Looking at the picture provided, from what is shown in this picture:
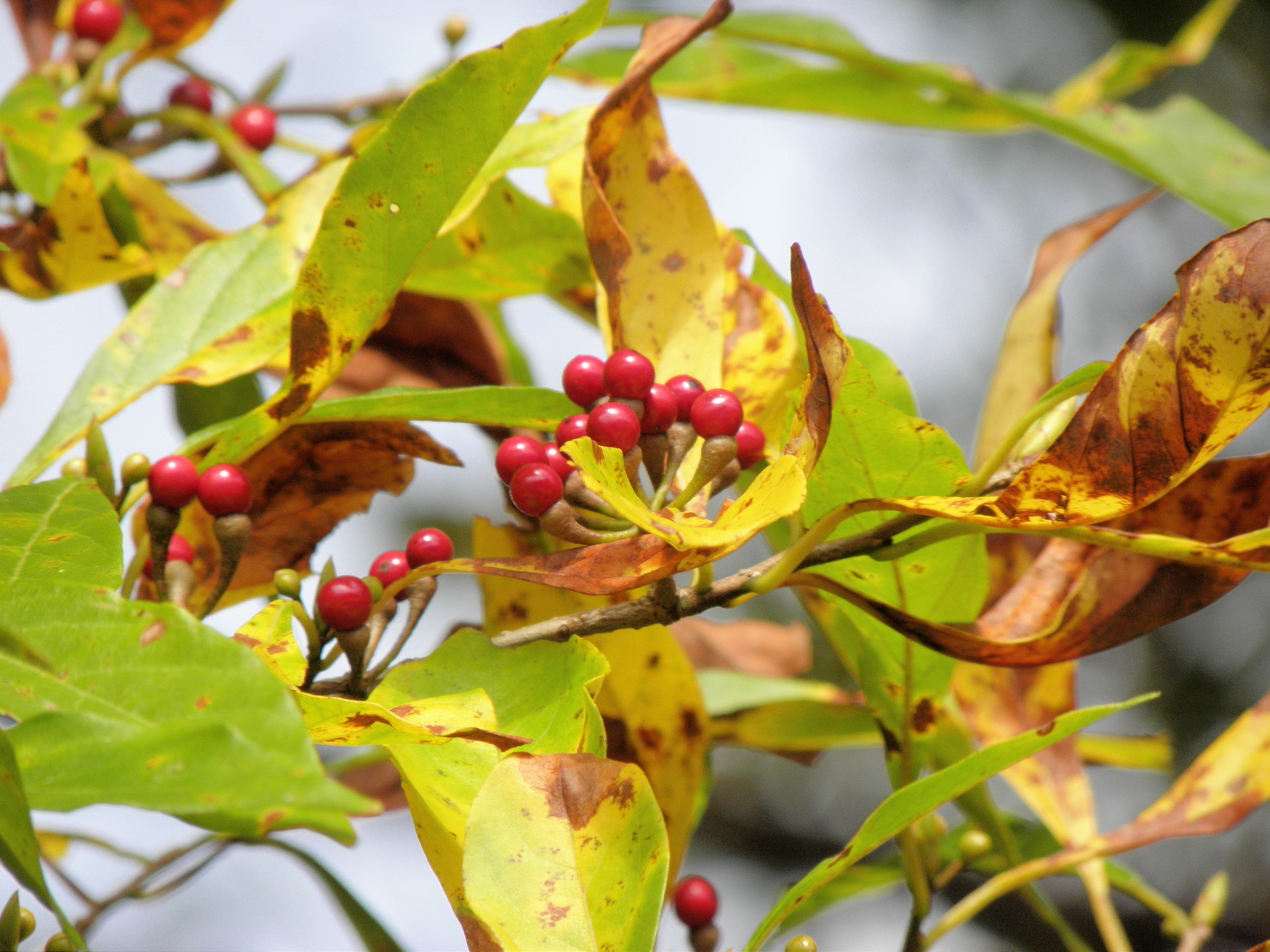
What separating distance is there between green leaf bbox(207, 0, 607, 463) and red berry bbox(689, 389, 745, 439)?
143mm

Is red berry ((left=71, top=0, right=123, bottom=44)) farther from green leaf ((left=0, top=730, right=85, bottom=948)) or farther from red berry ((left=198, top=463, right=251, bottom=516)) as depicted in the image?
green leaf ((left=0, top=730, right=85, bottom=948))

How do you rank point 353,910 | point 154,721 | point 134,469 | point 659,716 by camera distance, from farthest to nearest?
1. point 353,910
2. point 659,716
3. point 134,469
4. point 154,721

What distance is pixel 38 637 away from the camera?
411mm

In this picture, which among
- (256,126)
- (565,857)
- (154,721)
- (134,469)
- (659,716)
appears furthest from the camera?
(256,126)

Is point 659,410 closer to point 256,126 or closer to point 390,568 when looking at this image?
point 390,568

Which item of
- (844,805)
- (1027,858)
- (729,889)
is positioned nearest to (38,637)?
(1027,858)

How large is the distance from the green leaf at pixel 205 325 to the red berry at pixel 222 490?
0.10 metres

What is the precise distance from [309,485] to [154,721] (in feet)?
0.97

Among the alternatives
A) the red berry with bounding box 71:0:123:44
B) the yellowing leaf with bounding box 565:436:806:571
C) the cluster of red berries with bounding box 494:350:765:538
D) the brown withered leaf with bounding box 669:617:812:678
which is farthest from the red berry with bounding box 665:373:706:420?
the red berry with bounding box 71:0:123:44

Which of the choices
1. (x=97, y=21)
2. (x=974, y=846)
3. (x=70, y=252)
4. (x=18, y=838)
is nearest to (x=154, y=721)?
(x=18, y=838)

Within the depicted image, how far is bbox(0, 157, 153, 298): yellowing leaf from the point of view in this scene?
2.37 feet

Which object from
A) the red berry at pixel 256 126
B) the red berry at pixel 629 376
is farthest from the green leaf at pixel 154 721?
the red berry at pixel 256 126

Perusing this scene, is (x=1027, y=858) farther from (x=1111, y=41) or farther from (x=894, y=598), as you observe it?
(x=1111, y=41)

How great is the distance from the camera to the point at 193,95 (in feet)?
3.18
